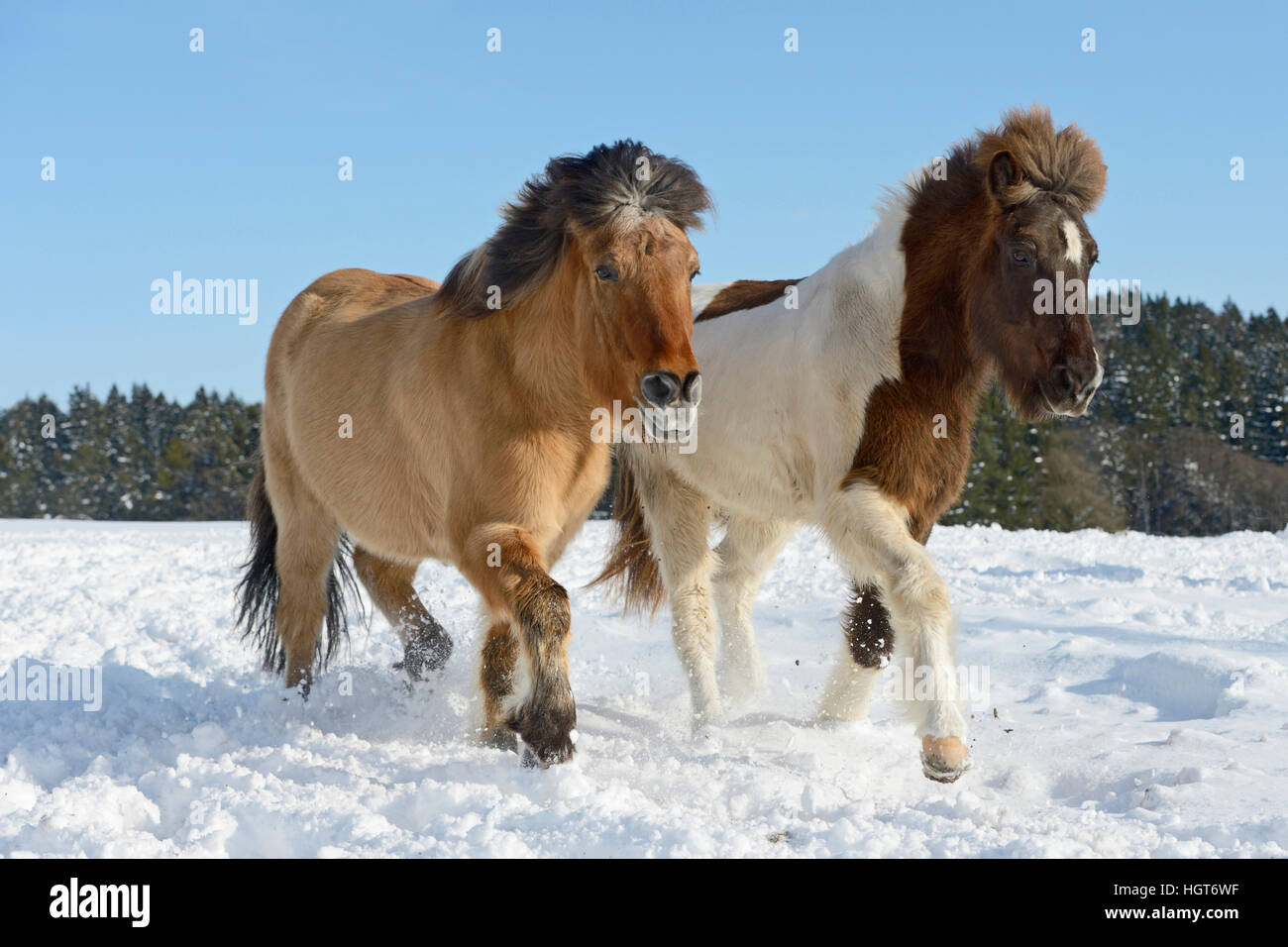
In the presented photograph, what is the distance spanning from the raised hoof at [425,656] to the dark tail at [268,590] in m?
0.50

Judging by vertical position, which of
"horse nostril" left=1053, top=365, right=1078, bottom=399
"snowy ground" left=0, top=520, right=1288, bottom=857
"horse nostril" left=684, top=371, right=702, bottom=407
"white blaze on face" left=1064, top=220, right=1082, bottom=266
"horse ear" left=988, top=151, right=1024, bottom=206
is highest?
"horse ear" left=988, top=151, right=1024, bottom=206

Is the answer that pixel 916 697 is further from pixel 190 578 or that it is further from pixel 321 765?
pixel 190 578

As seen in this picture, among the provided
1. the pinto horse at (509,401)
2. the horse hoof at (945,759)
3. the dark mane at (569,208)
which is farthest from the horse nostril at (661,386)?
the horse hoof at (945,759)

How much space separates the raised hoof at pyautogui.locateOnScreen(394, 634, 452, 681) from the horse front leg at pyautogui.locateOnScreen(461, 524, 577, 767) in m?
1.70

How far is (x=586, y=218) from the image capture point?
421cm

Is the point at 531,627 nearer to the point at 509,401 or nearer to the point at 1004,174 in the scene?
the point at 509,401

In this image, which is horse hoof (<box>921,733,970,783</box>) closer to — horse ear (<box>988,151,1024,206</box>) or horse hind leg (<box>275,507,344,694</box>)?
horse ear (<box>988,151,1024,206</box>)

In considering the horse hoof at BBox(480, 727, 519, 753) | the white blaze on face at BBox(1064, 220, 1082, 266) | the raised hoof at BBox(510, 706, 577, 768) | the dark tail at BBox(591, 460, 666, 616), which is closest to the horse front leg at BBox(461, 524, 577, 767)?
the raised hoof at BBox(510, 706, 577, 768)

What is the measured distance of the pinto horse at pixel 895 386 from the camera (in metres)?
4.44

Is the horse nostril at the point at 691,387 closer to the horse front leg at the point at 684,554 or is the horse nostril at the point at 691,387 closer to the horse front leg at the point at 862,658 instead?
the horse front leg at the point at 862,658

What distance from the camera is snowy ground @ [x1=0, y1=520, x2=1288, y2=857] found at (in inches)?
128
